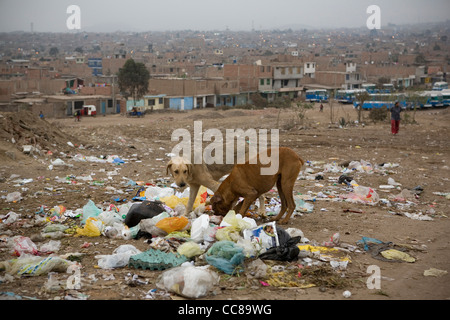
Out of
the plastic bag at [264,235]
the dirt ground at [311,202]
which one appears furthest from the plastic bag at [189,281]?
the plastic bag at [264,235]

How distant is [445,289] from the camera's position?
4.77 m

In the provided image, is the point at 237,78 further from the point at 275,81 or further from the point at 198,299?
the point at 198,299

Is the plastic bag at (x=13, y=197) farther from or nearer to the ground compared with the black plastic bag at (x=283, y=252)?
nearer to the ground

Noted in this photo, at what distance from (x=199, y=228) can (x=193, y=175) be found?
1290 mm

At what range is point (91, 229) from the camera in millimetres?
6395

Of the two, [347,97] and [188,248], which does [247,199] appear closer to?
[188,248]

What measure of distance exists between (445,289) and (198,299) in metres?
2.37

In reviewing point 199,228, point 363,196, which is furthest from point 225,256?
point 363,196

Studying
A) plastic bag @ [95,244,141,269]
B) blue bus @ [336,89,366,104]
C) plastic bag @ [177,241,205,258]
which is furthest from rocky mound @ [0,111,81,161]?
blue bus @ [336,89,366,104]

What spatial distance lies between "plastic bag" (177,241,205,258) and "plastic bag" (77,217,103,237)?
A: 4.60 feet

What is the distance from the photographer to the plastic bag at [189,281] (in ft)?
14.8

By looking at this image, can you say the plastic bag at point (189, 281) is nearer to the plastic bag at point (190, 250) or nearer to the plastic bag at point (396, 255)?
the plastic bag at point (190, 250)

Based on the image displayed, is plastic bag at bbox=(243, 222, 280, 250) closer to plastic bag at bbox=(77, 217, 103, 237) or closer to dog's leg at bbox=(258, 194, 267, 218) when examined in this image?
dog's leg at bbox=(258, 194, 267, 218)

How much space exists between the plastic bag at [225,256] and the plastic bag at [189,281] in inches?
10.9
